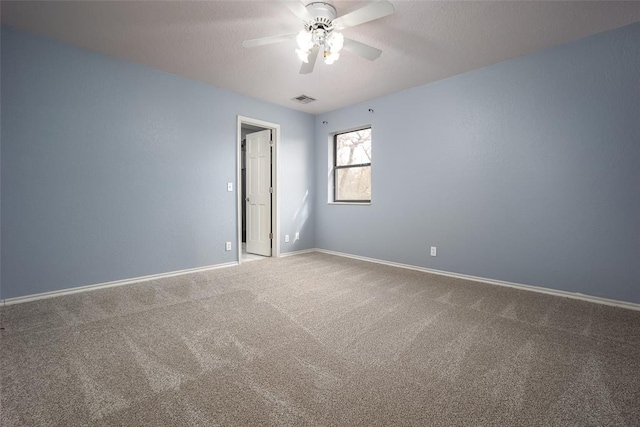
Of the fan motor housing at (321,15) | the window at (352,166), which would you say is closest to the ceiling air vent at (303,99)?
the window at (352,166)

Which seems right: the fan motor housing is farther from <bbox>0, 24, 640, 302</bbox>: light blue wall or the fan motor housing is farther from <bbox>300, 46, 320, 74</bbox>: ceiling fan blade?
<bbox>0, 24, 640, 302</bbox>: light blue wall

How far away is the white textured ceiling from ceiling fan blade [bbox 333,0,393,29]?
228 mm

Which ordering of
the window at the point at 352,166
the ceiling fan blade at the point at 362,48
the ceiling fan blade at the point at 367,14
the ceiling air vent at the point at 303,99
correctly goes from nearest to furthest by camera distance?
1. the ceiling fan blade at the point at 367,14
2. the ceiling fan blade at the point at 362,48
3. the ceiling air vent at the point at 303,99
4. the window at the point at 352,166

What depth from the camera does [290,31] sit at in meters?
2.63

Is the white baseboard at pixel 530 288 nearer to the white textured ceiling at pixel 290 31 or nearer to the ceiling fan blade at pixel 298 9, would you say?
the white textured ceiling at pixel 290 31

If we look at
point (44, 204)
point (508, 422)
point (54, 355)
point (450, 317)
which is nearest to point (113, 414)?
point (54, 355)

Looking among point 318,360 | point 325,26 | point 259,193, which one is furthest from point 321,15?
point 259,193

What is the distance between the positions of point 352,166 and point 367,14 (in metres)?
2.94

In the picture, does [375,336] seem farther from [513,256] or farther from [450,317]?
[513,256]

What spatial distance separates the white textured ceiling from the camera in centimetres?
224

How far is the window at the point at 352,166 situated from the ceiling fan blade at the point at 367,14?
2.58 m

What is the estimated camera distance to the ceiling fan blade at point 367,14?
1.88 meters

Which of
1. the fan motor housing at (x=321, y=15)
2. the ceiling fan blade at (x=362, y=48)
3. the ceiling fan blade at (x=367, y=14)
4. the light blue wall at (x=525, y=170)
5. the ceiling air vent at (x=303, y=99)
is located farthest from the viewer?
the ceiling air vent at (x=303, y=99)

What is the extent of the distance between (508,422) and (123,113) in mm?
4223
